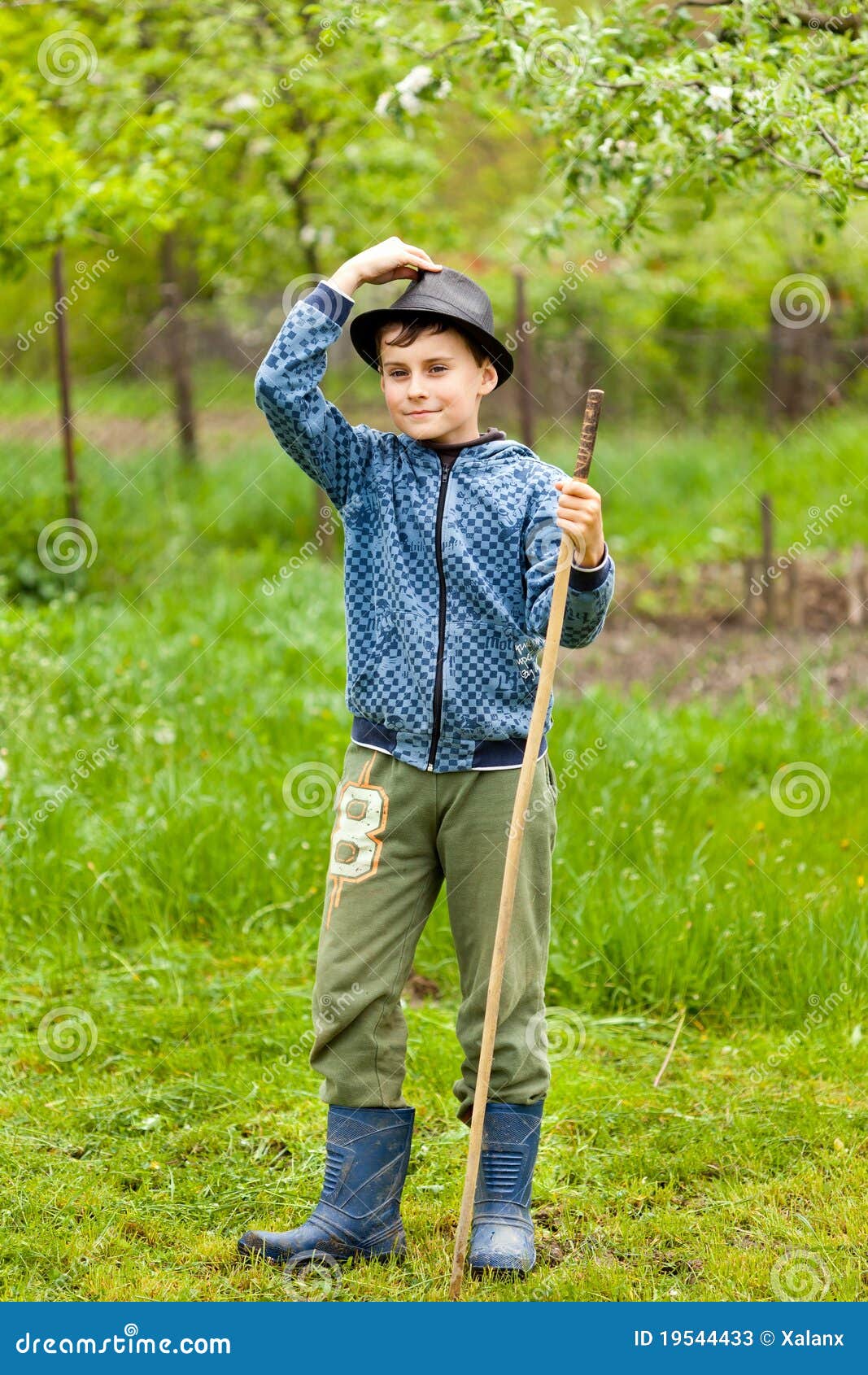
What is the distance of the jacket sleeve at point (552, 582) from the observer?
237 cm

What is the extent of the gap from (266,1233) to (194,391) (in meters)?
8.49

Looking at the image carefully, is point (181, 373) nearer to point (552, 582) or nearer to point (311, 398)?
point (311, 398)

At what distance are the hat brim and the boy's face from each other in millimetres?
23

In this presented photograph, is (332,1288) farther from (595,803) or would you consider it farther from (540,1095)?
(595,803)

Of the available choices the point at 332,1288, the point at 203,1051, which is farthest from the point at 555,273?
the point at 332,1288

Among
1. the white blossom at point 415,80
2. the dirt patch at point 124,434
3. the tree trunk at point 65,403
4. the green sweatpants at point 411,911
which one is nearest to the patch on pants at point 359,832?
the green sweatpants at point 411,911

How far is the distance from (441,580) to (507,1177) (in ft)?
3.60

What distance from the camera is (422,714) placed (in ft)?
8.16

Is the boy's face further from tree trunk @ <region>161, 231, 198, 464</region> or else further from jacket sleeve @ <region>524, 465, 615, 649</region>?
tree trunk @ <region>161, 231, 198, 464</region>

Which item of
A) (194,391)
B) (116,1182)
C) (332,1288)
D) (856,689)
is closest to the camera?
(332,1288)

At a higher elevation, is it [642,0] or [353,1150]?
[642,0]

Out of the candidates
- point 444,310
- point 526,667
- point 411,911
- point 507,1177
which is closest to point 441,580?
point 526,667

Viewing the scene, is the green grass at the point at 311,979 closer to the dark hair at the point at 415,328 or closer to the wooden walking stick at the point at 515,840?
the wooden walking stick at the point at 515,840

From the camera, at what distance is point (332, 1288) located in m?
2.51
